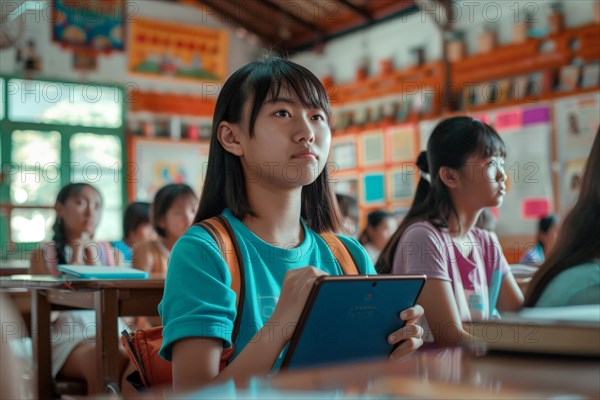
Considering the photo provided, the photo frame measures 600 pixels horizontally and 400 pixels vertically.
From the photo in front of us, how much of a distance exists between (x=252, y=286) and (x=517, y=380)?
0.80 m

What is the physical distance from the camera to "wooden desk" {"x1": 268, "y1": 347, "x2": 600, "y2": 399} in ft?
1.49

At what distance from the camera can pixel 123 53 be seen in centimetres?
902

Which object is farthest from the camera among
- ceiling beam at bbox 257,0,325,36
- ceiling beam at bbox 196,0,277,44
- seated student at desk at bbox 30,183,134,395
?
ceiling beam at bbox 196,0,277,44

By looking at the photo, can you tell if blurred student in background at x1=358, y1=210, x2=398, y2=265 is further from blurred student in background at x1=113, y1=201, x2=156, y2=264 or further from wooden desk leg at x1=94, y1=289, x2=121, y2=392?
wooden desk leg at x1=94, y1=289, x2=121, y2=392

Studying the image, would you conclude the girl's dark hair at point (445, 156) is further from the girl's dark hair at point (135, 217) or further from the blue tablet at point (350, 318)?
the girl's dark hair at point (135, 217)

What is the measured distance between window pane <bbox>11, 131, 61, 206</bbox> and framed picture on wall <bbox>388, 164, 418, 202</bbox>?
389 cm

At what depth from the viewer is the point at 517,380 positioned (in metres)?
0.50

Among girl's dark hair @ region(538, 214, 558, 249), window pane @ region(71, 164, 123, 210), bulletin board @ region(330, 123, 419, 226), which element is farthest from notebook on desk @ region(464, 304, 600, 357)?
window pane @ region(71, 164, 123, 210)

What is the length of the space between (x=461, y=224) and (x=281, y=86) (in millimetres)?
879

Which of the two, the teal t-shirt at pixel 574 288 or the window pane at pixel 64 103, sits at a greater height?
the window pane at pixel 64 103

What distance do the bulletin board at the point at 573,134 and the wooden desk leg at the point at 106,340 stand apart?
16.5 feet

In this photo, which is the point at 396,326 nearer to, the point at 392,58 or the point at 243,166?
the point at 243,166

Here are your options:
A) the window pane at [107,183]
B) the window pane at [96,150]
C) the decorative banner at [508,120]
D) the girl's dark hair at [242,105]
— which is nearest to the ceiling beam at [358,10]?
the decorative banner at [508,120]

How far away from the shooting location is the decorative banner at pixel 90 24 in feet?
28.1
